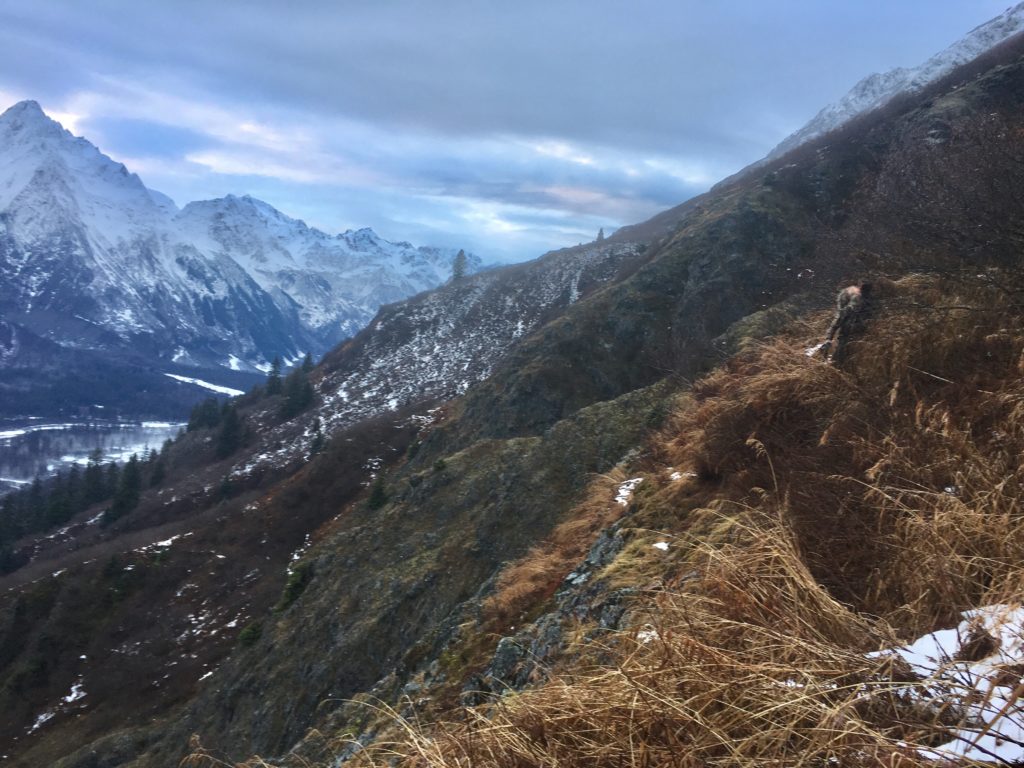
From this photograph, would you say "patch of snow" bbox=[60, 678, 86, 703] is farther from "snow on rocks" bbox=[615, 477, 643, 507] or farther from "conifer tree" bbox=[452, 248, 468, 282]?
"conifer tree" bbox=[452, 248, 468, 282]

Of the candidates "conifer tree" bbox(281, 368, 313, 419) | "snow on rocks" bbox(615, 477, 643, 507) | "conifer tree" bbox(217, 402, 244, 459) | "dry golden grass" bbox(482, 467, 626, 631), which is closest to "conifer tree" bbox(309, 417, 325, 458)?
"conifer tree" bbox(281, 368, 313, 419)

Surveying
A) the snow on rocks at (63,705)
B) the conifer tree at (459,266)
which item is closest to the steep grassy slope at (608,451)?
the snow on rocks at (63,705)

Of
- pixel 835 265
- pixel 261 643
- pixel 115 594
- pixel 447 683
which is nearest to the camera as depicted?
pixel 447 683

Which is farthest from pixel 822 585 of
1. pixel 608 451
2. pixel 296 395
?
pixel 296 395

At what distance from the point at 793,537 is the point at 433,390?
72132 millimetres

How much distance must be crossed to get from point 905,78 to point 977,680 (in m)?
132

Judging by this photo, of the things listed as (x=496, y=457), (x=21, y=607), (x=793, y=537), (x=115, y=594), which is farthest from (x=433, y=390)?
(x=793, y=537)

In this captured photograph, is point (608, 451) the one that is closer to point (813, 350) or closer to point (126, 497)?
point (813, 350)

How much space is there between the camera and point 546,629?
621cm

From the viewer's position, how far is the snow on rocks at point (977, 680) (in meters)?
1.66

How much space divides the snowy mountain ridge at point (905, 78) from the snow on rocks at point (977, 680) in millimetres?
67289

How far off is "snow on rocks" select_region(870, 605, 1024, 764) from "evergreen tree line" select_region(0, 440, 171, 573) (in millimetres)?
79637

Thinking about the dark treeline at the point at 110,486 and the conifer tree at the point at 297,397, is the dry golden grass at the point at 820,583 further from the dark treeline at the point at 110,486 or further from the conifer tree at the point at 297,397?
the conifer tree at the point at 297,397

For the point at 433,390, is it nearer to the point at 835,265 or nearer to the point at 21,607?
the point at 21,607
